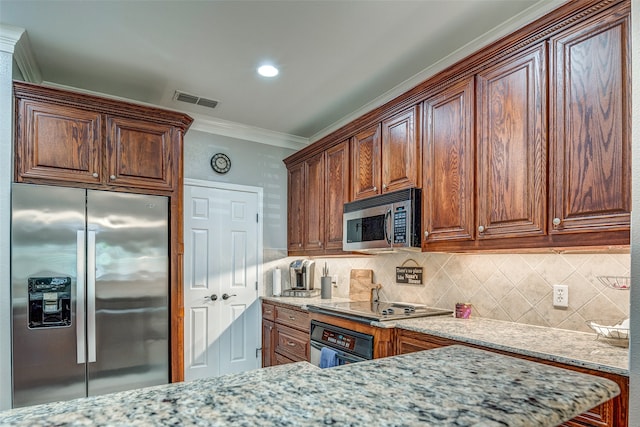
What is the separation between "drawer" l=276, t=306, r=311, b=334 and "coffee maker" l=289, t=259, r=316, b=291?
1.35ft

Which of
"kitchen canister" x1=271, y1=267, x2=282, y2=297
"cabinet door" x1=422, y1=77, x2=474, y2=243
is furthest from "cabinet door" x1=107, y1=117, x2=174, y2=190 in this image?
"cabinet door" x1=422, y1=77, x2=474, y2=243

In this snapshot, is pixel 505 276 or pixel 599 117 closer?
pixel 599 117

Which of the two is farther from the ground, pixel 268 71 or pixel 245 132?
pixel 268 71

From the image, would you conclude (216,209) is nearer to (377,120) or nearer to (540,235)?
(377,120)

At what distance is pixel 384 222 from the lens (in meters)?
2.79

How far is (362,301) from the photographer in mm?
3428

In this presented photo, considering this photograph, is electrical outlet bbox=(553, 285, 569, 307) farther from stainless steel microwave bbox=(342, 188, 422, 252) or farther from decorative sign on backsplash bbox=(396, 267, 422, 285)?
decorative sign on backsplash bbox=(396, 267, 422, 285)

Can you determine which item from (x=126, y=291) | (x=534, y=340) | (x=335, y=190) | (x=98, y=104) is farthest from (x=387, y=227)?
(x=98, y=104)

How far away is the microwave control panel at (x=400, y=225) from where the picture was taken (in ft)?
8.52

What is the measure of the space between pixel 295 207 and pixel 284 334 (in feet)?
4.27

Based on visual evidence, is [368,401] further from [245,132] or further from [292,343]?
[245,132]

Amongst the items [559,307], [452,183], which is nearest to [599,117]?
[452,183]

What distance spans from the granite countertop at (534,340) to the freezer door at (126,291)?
5.63 ft

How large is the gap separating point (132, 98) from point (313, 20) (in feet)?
6.46
